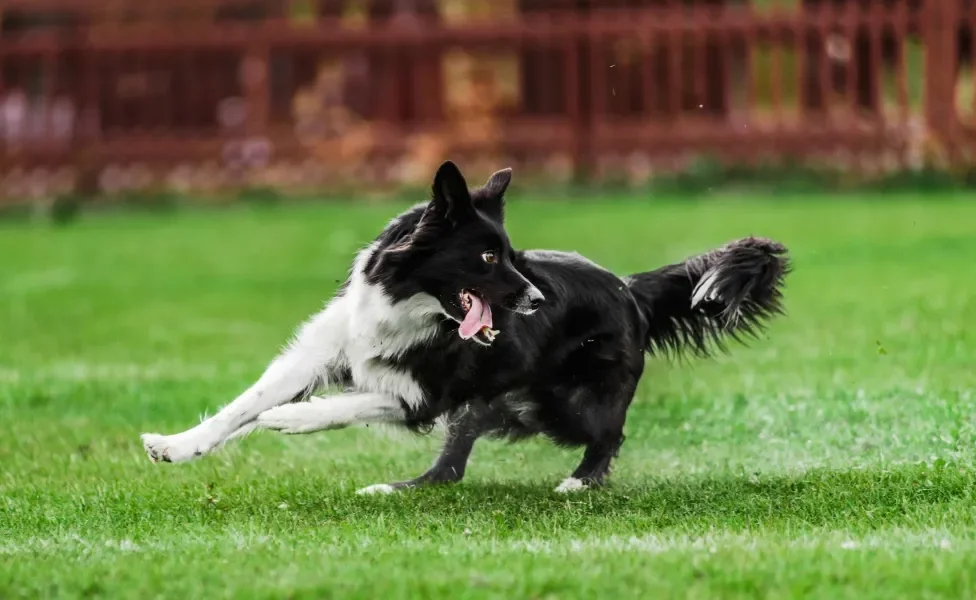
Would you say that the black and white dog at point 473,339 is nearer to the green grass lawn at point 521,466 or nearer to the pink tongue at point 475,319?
the pink tongue at point 475,319

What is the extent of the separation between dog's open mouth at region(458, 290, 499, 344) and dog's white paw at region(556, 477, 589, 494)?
2.87 feet

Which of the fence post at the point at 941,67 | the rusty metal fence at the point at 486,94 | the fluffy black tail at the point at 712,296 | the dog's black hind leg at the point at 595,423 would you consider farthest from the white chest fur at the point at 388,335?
the fence post at the point at 941,67

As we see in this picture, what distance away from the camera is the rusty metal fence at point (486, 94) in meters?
20.5

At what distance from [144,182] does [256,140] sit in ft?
5.16

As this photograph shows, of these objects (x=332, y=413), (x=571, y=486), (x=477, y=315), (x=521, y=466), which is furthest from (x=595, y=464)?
(x=332, y=413)

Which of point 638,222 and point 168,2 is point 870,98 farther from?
point 168,2

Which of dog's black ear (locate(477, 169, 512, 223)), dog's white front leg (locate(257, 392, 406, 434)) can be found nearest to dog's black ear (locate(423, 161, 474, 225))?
dog's black ear (locate(477, 169, 512, 223))

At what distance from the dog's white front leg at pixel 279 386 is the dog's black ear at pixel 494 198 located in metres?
0.71

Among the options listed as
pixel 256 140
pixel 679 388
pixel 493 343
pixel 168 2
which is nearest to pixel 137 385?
pixel 679 388

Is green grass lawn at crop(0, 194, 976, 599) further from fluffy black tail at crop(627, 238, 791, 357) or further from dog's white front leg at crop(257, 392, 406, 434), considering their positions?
fluffy black tail at crop(627, 238, 791, 357)

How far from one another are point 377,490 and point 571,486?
0.84 metres

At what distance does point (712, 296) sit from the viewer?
7.40 m

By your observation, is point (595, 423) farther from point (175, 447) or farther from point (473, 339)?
point (175, 447)

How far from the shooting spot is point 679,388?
1002 cm
